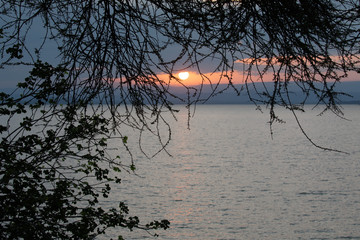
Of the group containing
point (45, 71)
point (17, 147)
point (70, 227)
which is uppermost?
point (45, 71)

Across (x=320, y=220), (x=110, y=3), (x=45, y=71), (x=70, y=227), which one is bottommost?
(x=320, y=220)

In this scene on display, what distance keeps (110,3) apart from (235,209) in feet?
90.0

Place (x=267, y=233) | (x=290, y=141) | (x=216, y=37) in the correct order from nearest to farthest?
(x=216, y=37) < (x=267, y=233) < (x=290, y=141)

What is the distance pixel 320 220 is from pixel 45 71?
87.4ft

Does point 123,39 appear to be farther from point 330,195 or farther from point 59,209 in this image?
point 330,195

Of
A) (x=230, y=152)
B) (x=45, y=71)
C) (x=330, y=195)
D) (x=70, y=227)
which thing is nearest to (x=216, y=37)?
(x=45, y=71)

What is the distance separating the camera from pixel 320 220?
28141mm

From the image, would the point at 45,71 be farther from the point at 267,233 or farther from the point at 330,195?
the point at 330,195

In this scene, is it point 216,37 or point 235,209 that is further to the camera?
point 235,209

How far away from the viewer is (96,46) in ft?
14.1

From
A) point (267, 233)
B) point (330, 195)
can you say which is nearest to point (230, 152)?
point (330, 195)

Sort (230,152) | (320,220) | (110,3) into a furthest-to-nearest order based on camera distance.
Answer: (230,152) < (320,220) < (110,3)

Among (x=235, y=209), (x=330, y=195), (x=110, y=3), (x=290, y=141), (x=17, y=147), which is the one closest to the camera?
(x=110, y=3)

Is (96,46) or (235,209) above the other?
(96,46)
